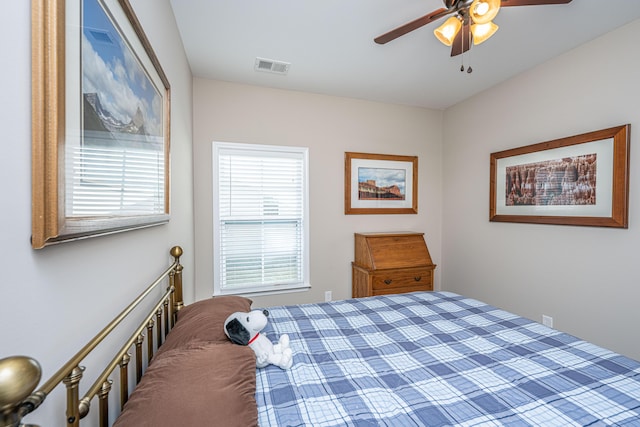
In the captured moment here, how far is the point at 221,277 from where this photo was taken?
2871 millimetres

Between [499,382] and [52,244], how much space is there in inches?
61.8

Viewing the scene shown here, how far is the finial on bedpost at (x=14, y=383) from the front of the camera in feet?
0.92

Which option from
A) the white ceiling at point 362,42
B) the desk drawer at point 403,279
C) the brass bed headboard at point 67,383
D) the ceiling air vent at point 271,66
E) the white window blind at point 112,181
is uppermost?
the white ceiling at point 362,42

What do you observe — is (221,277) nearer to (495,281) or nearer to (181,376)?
(181,376)

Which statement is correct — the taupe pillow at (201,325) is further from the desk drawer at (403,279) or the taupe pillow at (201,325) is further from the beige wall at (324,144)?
the desk drawer at (403,279)

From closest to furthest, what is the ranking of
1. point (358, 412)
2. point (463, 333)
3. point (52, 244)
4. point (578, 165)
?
point (52, 244), point (358, 412), point (463, 333), point (578, 165)

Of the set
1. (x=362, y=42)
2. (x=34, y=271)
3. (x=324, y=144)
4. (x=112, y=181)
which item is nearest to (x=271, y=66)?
(x=362, y=42)

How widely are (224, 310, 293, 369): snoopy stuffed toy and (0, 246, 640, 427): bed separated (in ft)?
0.14

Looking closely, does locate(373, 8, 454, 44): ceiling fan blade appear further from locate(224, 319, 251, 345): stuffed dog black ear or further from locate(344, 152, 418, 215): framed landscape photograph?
locate(224, 319, 251, 345): stuffed dog black ear

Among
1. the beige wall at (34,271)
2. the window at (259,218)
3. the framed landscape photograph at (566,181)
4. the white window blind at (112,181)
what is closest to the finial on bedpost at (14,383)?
the beige wall at (34,271)

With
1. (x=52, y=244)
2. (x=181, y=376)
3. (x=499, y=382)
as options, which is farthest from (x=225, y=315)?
(x=499, y=382)

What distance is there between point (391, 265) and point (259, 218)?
153cm

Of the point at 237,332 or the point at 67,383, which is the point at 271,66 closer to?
the point at 237,332

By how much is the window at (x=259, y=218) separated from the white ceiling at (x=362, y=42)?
2.65 feet
